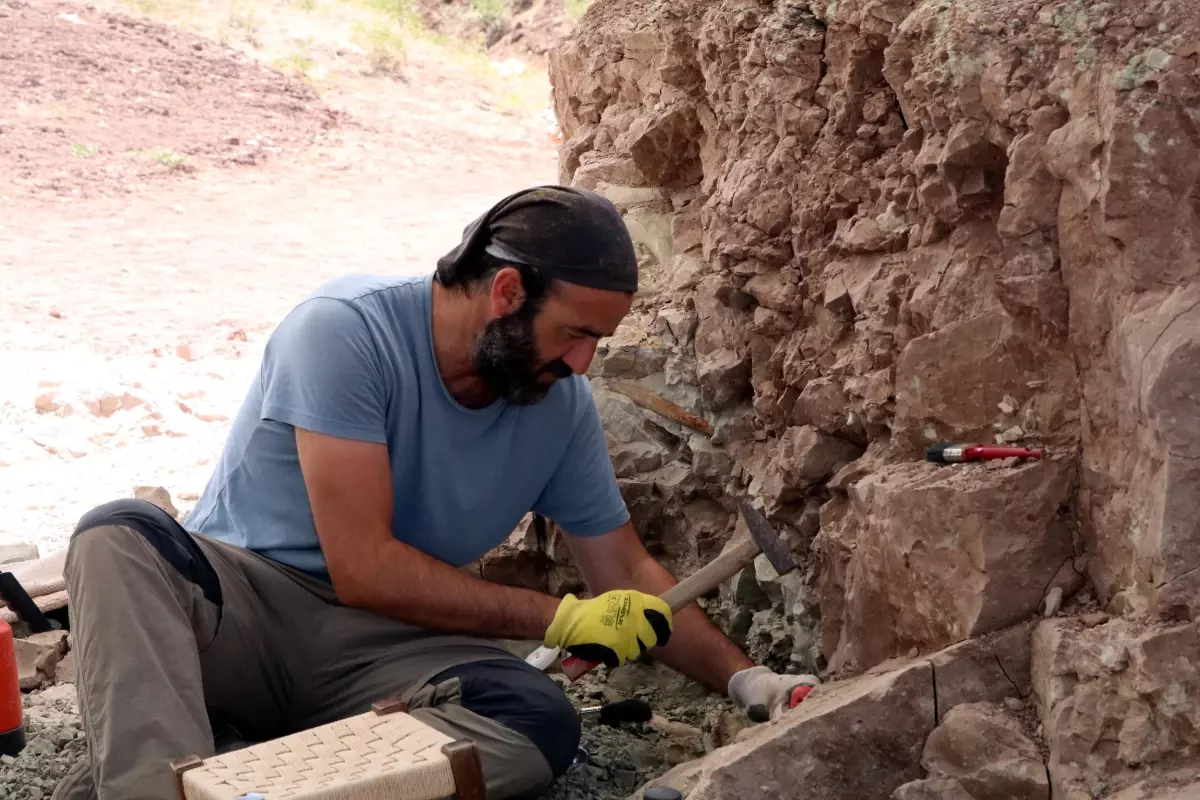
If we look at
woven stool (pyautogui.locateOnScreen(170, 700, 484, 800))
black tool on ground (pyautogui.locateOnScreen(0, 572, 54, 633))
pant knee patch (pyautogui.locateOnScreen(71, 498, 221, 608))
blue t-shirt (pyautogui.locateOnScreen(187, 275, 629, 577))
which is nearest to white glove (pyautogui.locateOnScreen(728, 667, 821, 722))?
blue t-shirt (pyautogui.locateOnScreen(187, 275, 629, 577))

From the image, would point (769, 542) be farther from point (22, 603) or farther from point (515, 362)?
point (22, 603)

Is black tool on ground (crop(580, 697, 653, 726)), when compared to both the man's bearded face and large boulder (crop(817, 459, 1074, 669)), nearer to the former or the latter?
large boulder (crop(817, 459, 1074, 669))

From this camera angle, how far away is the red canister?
2650 mm

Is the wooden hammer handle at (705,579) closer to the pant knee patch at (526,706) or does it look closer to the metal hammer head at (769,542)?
the metal hammer head at (769,542)

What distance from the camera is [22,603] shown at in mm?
3482

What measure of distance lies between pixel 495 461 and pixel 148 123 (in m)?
9.59

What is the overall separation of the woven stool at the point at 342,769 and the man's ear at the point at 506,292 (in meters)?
0.82

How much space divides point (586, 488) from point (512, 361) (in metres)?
0.44

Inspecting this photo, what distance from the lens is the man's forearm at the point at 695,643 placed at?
2.73 meters

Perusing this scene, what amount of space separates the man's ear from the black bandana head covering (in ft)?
0.11

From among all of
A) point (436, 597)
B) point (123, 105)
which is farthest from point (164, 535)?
point (123, 105)

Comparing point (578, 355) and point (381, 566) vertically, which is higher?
point (578, 355)

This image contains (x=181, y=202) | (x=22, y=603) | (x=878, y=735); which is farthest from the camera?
(x=181, y=202)

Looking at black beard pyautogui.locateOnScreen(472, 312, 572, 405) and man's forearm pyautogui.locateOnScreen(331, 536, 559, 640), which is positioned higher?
black beard pyautogui.locateOnScreen(472, 312, 572, 405)
